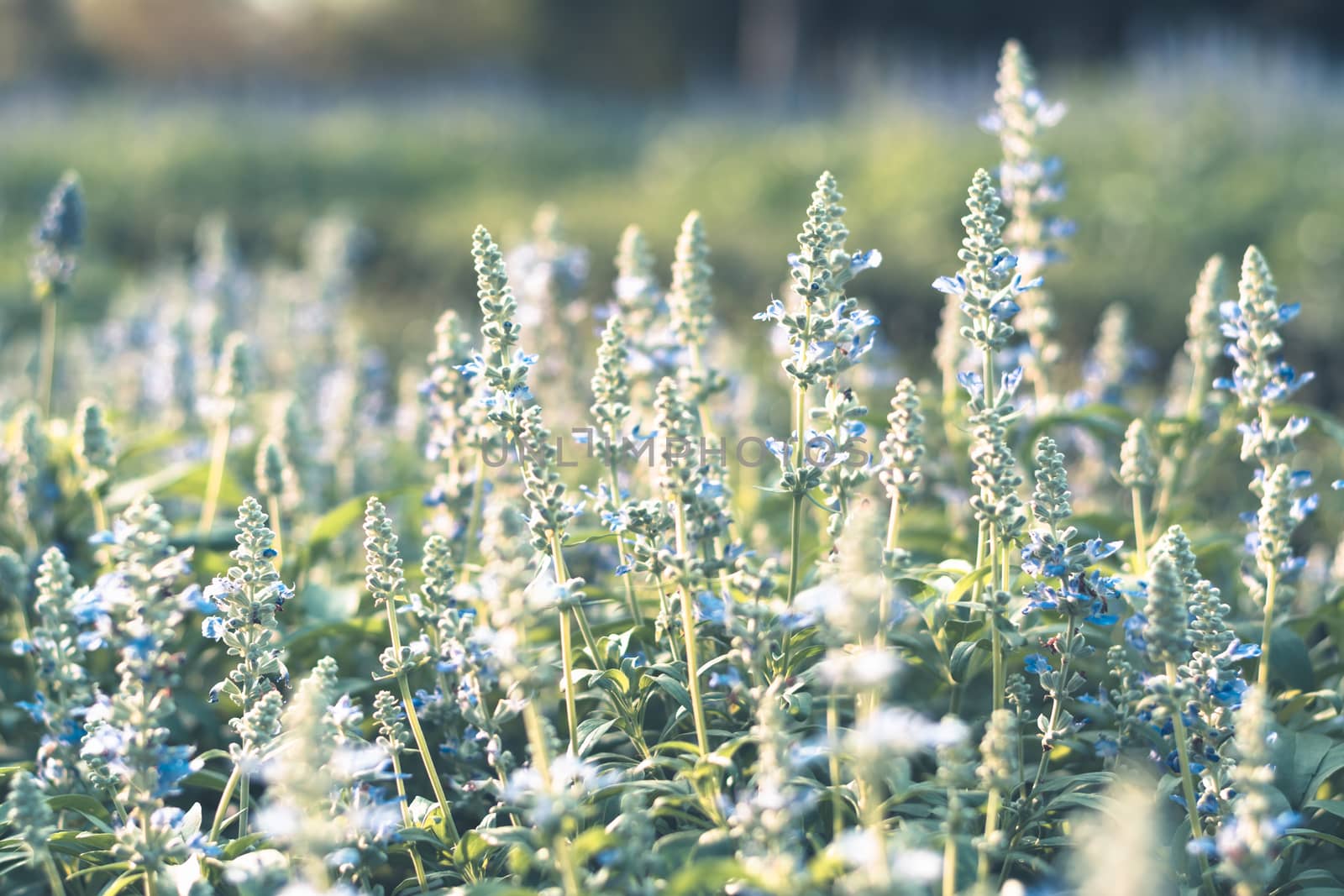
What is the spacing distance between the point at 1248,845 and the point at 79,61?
44788 millimetres

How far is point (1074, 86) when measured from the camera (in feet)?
73.8

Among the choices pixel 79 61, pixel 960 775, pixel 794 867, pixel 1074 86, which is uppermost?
pixel 79 61

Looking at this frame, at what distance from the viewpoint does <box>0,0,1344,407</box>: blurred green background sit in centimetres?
1283

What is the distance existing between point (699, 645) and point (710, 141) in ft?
63.3

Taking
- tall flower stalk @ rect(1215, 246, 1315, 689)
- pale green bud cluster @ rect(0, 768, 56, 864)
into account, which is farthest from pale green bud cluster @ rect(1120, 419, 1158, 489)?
pale green bud cluster @ rect(0, 768, 56, 864)

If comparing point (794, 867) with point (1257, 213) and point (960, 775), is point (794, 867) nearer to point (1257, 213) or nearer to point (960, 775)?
point (960, 775)

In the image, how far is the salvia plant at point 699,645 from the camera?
261 centimetres

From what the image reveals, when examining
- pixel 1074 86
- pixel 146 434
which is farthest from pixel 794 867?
pixel 1074 86

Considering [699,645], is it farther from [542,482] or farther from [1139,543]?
[1139,543]

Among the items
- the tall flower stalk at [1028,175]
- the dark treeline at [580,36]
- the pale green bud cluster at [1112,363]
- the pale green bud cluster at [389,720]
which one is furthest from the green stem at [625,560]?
the dark treeline at [580,36]

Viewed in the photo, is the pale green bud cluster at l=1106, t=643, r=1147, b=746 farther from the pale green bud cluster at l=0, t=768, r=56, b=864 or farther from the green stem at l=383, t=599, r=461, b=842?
the pale green bud cluster at l=0, t=768, r=56, b=864

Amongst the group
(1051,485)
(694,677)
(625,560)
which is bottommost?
(694,677)

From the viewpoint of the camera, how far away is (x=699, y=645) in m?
3.64

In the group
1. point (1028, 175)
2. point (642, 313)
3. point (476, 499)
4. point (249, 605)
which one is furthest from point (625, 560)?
point (1028, 175)
